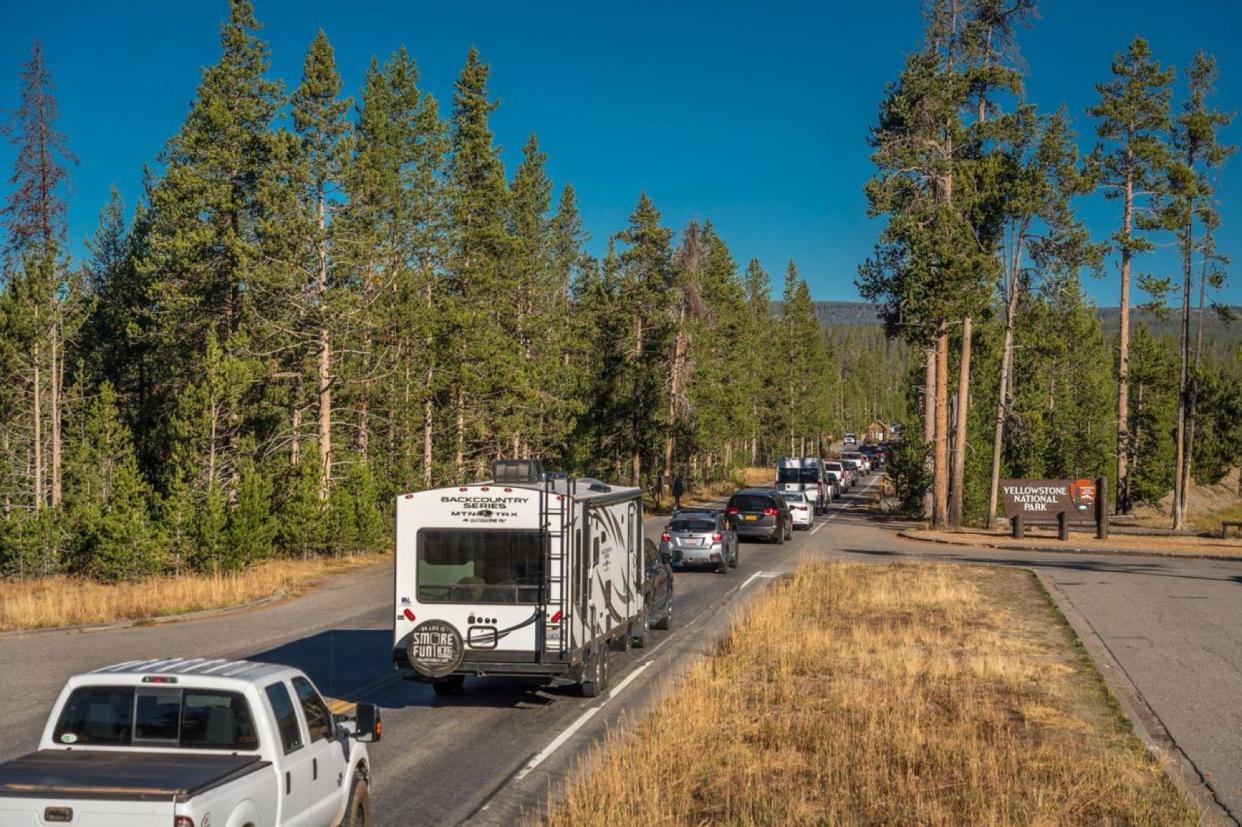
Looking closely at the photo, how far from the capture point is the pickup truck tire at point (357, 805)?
8516 mm

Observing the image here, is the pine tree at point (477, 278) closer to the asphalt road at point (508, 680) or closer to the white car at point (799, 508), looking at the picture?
the white car at point (799, 508)

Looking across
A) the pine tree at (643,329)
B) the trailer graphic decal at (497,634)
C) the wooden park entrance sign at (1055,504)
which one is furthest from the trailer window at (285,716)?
the pine tree at (643,329)

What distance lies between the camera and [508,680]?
1698cm

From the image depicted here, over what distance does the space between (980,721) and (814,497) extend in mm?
48544

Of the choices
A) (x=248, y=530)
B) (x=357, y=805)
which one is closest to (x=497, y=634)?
(x=357, y=805)

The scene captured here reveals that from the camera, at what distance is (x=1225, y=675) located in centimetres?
1670

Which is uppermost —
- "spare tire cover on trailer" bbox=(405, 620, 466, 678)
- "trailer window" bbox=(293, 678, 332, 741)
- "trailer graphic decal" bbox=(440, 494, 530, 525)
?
"trailer graphic decal" bbox=(440, 494, 530, 525)

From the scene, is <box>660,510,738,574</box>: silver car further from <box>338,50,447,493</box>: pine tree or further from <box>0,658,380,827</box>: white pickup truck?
<box>0,658,380,827</box>: white pickup truck

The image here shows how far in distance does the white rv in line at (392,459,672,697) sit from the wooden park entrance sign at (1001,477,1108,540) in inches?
1257

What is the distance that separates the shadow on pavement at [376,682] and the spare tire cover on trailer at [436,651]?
0.71m

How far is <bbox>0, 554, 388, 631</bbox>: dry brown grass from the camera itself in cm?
2194

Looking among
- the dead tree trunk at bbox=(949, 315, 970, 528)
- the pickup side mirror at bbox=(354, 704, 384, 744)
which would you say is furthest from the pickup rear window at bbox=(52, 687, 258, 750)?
→ the dead tree trunk at bbox=(949, 315, 970, 528)

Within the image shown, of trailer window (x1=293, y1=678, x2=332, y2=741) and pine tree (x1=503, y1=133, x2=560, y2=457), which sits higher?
pine tree (x1=503, y1=133, x2=560, y2=457)

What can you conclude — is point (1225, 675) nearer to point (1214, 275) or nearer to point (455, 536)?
point (455, 536)
